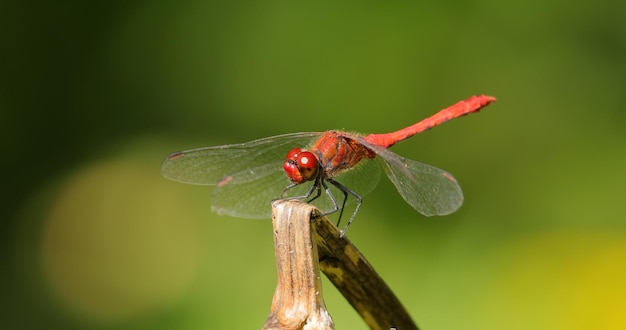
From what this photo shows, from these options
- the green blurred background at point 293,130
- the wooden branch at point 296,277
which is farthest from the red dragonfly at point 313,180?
the wooden branch at point 296,277

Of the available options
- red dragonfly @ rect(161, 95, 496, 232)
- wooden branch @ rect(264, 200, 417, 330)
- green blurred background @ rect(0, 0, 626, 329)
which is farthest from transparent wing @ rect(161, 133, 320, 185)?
Result: wooden branch @ rect(264, 200, 417, 330)

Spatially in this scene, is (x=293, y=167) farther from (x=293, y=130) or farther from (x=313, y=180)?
(x=293, y=130)

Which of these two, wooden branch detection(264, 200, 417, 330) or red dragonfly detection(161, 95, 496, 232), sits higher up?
red dragonfly detection(161, 95, 496, 232)

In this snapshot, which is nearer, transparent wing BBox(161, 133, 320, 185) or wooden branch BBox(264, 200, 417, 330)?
wooden branch BBox(264, 200, 417, 330)

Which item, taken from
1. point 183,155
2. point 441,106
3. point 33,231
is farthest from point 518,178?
point 33,231

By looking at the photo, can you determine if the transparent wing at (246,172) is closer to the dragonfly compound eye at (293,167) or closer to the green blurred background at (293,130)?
the dragonfly compound eye at (293,167)

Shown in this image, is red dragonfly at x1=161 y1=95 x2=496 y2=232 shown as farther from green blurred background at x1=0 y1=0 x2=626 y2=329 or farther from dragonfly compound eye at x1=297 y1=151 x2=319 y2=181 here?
green blurred background at x1=0 y1=0 x2=626 y2=329

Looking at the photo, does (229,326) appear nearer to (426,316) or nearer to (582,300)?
(426,316)
